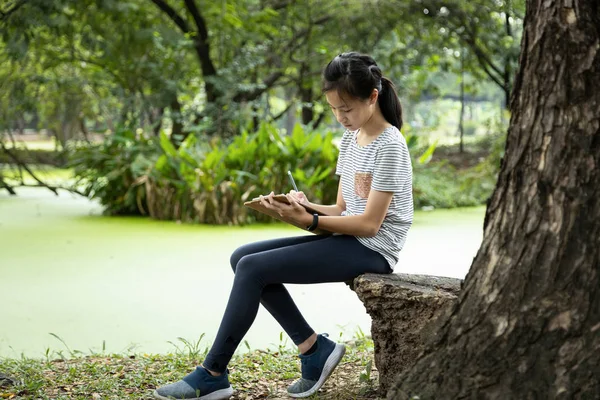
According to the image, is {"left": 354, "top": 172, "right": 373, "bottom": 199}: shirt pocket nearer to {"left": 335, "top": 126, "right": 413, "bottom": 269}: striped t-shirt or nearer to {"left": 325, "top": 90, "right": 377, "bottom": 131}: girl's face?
{"left": 335, "top": 126, "right": 413, "bottom": 269}: striped t-shirt

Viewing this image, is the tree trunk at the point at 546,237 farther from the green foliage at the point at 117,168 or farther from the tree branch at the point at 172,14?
the tree branch at the point at 172,14

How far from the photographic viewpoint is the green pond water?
3156 mm

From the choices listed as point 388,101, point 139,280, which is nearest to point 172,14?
point 139,280

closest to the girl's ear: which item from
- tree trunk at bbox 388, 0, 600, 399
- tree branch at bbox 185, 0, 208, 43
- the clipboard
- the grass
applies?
the clipboard

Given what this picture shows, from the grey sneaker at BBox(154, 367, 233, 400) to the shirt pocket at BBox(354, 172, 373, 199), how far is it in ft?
1.87

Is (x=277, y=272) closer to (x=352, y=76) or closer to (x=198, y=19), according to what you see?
(x=352, y=76)

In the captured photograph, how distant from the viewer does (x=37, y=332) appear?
10.4 ft

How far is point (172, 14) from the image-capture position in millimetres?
7320

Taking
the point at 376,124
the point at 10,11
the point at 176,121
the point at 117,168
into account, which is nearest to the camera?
the point at 376,124

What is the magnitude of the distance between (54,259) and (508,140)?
345cm

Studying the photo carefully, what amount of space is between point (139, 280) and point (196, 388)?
79.9 inches

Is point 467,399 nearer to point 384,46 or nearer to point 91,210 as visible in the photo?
point 91,210

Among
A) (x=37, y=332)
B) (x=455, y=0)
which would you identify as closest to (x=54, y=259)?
(x=37, y=332)

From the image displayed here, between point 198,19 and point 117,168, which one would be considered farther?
point 198,19
